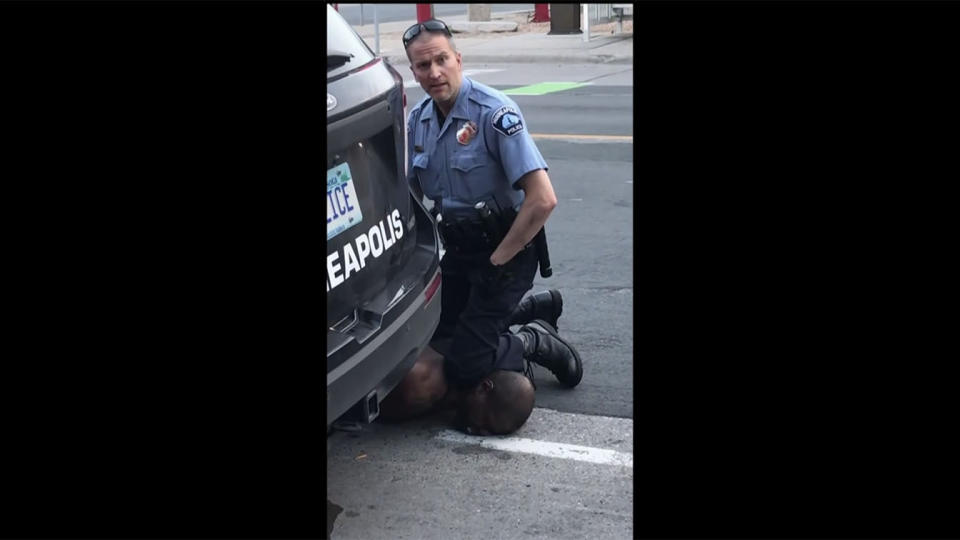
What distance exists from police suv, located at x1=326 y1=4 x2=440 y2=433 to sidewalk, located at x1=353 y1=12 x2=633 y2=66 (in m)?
12.5

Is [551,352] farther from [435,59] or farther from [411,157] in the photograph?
[435,59]

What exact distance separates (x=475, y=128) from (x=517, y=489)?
1131 mm

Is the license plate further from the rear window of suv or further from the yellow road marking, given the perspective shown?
the yellow road marking

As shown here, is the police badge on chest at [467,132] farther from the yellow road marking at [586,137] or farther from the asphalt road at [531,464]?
the yellow road marking at [586,137]

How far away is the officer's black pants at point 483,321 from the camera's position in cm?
411

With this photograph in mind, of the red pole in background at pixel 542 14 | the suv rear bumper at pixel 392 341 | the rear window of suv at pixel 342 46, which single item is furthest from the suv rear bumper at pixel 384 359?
the red pole in background at pixel 542 14

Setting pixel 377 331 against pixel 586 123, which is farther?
pixel 586 123

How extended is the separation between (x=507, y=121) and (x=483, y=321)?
683 millimetres

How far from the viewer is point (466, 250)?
4.17m

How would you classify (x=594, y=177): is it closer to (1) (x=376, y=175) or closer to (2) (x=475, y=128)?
(2) (x=475, y=128)
